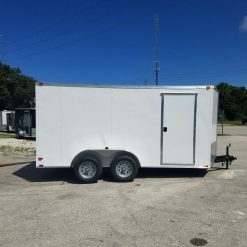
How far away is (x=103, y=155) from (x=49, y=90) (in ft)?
7.62

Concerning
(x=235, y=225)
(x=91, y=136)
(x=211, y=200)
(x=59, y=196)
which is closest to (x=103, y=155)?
(x=91, y=136)

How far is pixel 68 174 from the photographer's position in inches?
416

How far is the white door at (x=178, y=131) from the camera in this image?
954 cm

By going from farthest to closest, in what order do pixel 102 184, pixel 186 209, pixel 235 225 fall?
pixel 102 184 < pixel 186 209 < pixel 235 225

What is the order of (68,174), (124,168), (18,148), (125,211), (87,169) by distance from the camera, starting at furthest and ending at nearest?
(18,148) < (68,174) < (124,168) < (87,169) < (125,211)

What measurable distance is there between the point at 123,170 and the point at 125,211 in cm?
A: 282

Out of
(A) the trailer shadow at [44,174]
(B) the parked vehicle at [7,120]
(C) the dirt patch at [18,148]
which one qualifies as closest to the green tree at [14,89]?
(B) the parked vehicle at [7,120]

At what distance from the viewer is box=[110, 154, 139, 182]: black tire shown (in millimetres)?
9398

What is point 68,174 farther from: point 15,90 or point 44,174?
point 15,90

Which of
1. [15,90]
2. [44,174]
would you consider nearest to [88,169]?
[44,174]

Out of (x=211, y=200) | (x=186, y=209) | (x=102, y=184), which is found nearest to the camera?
(x=186, y=209)

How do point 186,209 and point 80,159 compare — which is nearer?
point 186,209

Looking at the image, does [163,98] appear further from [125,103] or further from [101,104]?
[101,104]

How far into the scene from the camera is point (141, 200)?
7.49 metres
